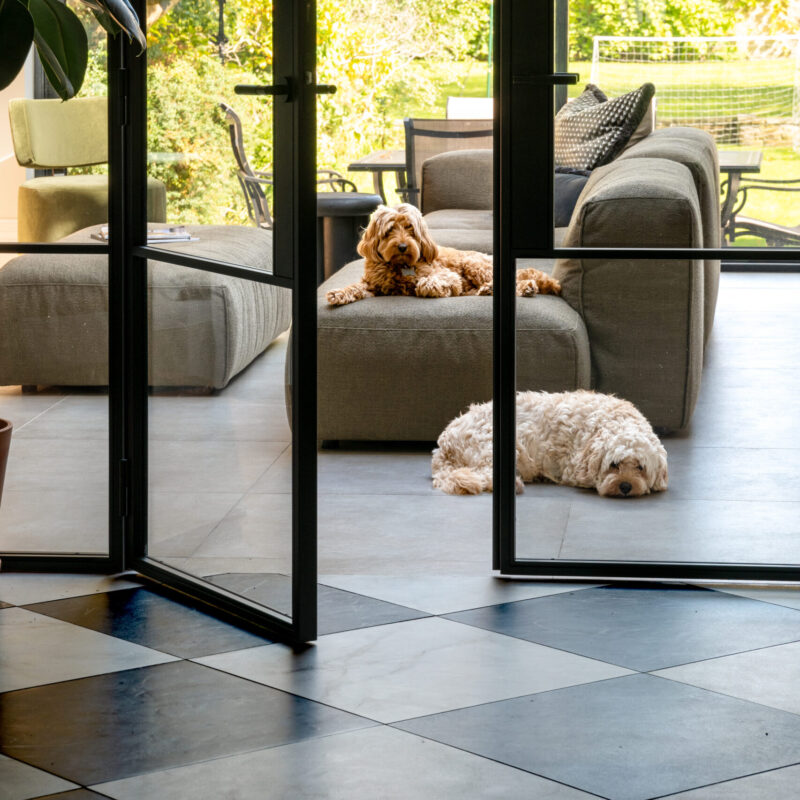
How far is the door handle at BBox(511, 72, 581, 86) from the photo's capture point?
3158 mm

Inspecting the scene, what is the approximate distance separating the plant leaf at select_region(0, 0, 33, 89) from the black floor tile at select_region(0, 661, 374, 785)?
4.07 ft

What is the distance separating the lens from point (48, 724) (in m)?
2.51

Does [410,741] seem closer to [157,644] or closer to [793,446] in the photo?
[157,644]

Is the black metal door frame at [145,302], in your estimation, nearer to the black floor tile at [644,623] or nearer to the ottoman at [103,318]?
the ottoman at [103,318]

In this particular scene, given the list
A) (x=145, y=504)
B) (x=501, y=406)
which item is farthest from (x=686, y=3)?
(x=145, y=504)

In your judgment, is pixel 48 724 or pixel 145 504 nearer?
pixel 48 724

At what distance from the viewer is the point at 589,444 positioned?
3.59 m

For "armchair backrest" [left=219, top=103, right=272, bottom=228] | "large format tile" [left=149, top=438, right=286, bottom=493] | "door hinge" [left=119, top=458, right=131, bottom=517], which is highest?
"armchair backrest" [left=219, top=103, right=272, bottom=228]

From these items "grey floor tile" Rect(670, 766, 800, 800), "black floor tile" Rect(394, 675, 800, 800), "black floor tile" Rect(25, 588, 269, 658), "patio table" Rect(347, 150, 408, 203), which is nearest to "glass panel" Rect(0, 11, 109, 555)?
"black floor tile" Rect(25, 588, 269, 658)

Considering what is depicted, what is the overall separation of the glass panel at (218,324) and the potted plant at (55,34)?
8.3 inches

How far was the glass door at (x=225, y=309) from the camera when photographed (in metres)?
2.81

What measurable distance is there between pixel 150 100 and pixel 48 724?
4.90 feet

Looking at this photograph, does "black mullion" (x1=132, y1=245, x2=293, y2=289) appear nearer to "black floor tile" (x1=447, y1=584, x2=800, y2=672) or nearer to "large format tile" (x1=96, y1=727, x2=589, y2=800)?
"black floor tile" (x1=447, y1=584, x2=800, y2=672)

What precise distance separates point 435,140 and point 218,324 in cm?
530
